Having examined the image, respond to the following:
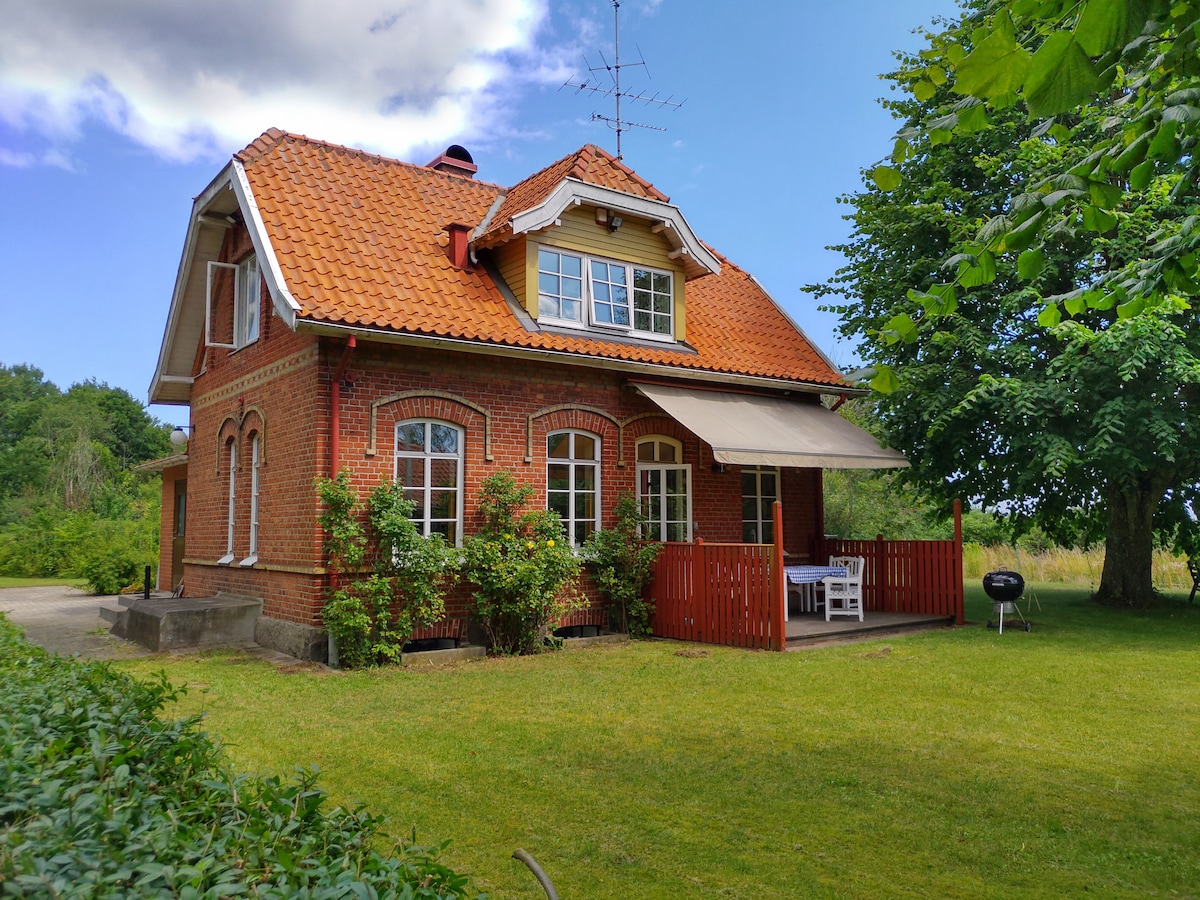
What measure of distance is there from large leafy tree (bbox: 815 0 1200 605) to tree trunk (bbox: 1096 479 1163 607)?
0.03 m

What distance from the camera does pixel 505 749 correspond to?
21.5 feet

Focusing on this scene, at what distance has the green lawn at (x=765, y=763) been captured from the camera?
4383 mm

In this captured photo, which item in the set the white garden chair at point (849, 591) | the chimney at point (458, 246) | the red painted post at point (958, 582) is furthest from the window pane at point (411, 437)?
the red painted post at point (958, 582)

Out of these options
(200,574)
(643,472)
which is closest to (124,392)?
(200,574)

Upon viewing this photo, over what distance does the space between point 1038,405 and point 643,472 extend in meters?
6.32

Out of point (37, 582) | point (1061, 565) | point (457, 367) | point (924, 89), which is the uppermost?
point (457, 367)

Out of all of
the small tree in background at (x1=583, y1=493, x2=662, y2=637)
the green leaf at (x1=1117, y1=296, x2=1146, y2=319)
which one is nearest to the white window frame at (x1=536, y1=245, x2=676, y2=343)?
the small tree in background at (x1=583, y1=493, x2=662, y2=637)

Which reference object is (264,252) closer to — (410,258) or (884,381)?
(410,258)

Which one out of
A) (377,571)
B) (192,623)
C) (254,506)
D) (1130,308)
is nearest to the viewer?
(1130,308)

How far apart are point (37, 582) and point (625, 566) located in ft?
75.2

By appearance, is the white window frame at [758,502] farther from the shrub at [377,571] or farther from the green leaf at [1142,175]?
the green leaf at [1142,175]

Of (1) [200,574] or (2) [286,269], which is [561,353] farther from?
(1) [200,574]

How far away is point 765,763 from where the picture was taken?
619 centimetres

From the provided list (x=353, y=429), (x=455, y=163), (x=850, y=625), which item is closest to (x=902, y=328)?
(x=353, y=429)
